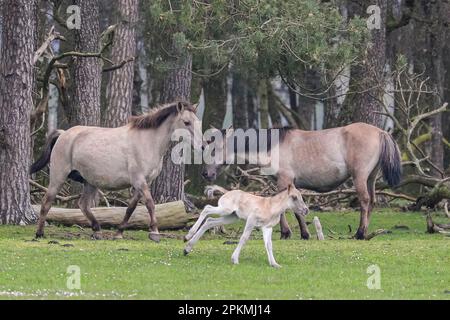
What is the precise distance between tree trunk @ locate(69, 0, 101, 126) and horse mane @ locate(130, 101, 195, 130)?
487 centimetres

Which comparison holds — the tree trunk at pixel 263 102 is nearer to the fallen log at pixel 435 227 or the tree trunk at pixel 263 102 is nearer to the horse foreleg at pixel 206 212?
the fallen log at pixel 435 227

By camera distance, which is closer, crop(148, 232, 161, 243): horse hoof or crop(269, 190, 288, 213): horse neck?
crop(269, 190, 288, 213): horse neck

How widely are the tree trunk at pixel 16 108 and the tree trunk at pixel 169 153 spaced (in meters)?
3.92

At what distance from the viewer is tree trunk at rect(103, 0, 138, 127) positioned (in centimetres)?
2544

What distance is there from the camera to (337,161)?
20.8 metres

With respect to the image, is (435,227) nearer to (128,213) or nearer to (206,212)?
(128,213)

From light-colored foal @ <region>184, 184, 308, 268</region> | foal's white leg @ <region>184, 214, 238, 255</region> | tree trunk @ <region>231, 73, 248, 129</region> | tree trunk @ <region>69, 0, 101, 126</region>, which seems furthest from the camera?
tree trunk @ <region>231, 73, 248, 129</region>

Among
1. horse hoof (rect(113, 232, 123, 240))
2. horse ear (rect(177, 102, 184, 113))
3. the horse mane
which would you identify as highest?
horse ear (rect(177, 102, 184, 113))

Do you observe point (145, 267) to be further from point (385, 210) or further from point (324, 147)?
point (385, 210)

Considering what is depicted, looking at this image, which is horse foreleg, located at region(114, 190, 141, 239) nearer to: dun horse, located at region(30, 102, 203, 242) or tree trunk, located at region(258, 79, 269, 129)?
dun horse, located at region(30, 102, 203, 242)

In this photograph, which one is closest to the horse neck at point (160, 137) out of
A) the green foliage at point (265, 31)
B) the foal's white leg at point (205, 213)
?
the foal's white leg at point (205, 213)

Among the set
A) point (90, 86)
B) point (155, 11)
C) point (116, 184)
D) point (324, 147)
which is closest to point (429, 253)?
point (324, 147)

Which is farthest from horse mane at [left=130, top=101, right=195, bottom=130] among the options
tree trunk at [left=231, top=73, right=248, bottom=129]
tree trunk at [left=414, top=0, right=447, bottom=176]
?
tree trunk at [left=231, top=73, right=248, bottom=129]
